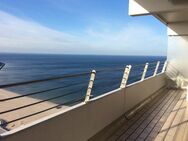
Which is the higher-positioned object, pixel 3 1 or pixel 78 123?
pixel 3 1

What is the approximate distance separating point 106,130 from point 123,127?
1.19 ft

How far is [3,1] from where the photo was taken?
1721 inches

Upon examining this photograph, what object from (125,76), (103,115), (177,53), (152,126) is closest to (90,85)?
(103,115)

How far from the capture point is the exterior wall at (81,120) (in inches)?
79.0

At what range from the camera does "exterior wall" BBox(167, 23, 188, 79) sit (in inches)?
326

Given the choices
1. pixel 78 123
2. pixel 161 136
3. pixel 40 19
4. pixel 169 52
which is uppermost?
pixel 40 19

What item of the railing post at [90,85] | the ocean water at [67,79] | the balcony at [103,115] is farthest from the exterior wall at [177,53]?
the railing post at [90,85]

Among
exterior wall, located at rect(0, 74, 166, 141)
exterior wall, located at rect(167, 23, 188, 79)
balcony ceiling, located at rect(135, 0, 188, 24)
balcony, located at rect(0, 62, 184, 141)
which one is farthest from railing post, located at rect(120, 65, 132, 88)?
exterior wall, located at rect(167, 23, 188, 79)

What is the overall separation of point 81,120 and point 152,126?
4.77ft

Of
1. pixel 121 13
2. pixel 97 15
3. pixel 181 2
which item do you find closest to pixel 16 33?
pixel 97 15

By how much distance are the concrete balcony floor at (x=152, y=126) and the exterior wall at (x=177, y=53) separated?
129 inches

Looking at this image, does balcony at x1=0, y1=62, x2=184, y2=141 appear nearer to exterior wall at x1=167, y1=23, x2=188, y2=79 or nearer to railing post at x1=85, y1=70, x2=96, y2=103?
railing post at x1=85, y1=70, x2=96, y2=103

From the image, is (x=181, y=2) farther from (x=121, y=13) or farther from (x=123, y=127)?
(x=121, y=13)

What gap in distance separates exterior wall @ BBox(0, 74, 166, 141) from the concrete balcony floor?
147 mm
